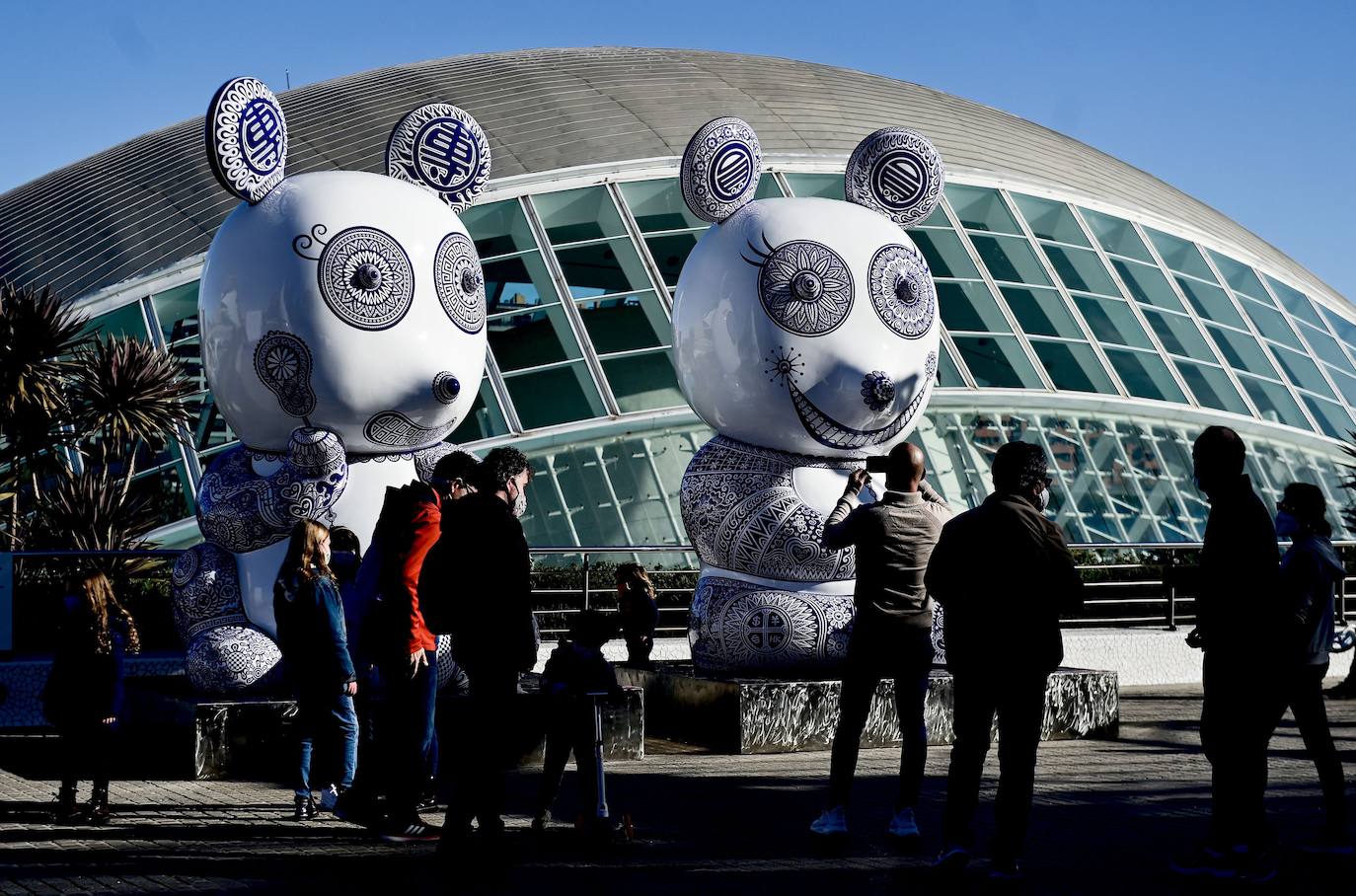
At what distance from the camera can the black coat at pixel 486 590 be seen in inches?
199

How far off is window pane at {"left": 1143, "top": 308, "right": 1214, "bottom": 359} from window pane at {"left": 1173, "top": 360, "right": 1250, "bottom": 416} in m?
0.26

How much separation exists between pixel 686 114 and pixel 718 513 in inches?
581

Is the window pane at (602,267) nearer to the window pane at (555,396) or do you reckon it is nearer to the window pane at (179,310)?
the window pane at (555,396)

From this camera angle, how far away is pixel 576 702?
552 cm

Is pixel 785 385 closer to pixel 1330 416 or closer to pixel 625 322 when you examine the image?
pixel 625 322

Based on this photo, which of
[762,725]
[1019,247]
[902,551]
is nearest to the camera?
[902,551]

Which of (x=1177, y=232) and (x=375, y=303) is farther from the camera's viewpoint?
(x=1177, y=232)

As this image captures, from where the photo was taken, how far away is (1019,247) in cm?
2089

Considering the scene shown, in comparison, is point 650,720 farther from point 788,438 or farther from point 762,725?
point 788,438

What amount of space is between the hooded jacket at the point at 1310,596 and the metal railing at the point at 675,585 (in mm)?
4910

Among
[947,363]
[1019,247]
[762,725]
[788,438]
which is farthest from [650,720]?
[1019,247]

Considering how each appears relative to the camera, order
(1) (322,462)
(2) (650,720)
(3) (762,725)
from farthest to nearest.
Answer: (2) (650,720) → (3) (762,725) → (1) (322,462)

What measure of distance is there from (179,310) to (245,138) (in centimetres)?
1068

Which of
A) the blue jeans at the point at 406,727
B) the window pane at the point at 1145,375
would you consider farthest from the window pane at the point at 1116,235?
the blue jeans at the point at 406,727
